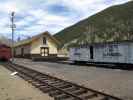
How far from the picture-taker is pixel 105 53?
30.5 m

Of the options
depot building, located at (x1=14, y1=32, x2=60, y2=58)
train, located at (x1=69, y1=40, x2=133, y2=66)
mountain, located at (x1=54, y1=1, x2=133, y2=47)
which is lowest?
train, located at (x1=69, y1=40, x2=133, y2=66)

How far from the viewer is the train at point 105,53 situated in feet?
88.0

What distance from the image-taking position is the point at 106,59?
99.5 feet

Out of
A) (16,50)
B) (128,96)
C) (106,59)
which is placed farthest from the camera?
(16,50)

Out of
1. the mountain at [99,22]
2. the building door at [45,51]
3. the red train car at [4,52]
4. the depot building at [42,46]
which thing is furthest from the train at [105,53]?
the mountain at [99,22]

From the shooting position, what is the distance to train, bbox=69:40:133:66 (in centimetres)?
2683

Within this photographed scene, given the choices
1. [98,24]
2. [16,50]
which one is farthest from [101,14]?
[16,50]

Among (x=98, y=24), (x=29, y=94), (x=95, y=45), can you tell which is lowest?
(x=29, y=94)

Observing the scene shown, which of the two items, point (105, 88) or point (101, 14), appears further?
point (101, 14)

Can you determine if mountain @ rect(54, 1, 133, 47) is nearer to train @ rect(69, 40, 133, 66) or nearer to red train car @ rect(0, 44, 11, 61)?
red train car @ rect(0, 44, 11, 61)

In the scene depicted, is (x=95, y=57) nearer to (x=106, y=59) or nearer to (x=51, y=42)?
(x=106, y=59)

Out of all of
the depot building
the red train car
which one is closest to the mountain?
the depot building

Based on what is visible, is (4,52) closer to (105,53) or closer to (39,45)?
(39,45)

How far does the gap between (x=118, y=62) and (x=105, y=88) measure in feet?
44.2
